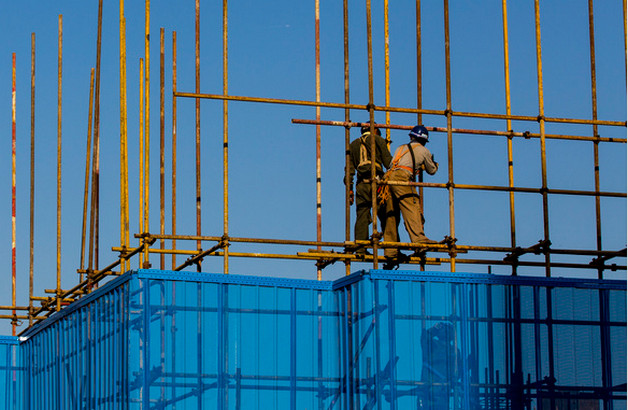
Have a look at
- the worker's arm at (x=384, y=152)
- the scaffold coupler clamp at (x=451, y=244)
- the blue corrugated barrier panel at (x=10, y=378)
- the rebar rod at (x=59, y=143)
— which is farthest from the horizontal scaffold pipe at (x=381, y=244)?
the blue corrugated barrier panel at (x=10, y=378)

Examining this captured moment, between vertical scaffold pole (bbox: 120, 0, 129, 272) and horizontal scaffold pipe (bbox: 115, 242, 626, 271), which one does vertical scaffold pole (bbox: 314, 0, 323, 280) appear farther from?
vertical scaffold pole (bbox: 120, 0, 129, 272)

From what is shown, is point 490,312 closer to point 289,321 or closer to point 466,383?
point 466,383

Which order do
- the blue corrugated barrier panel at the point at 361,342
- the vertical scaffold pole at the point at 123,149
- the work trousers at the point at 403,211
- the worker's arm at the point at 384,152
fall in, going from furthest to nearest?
1. the worker's arm at the point at 384,152
2. the work trousers at the point at 403,211
3. the vertical scaffold pole at the point at 123,149
4. the blue corrugated barrier panel at the point at 361,342

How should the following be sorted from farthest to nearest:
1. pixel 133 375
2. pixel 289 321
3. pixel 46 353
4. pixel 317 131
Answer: pixel 46 353 → pixel 317 131 → pixel 289 321 → pixel 133 375

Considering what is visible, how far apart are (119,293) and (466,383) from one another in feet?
17.5

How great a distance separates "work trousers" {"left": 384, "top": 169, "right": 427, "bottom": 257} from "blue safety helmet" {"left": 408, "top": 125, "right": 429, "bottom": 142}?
677 mm

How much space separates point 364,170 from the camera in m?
20.9

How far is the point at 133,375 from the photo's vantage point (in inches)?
731

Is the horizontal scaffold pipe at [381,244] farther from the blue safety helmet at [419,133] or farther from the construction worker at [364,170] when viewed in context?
the blue safety helmet at [419,133]

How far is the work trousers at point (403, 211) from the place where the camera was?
19.9 metres

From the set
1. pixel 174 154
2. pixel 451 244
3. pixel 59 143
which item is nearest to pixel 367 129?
pixel 451 244

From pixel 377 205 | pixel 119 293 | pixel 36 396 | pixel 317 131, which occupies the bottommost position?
pixel 36 396

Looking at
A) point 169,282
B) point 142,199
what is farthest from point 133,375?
point 142,199

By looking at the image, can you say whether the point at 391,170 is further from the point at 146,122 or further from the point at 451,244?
the point at 146,122
